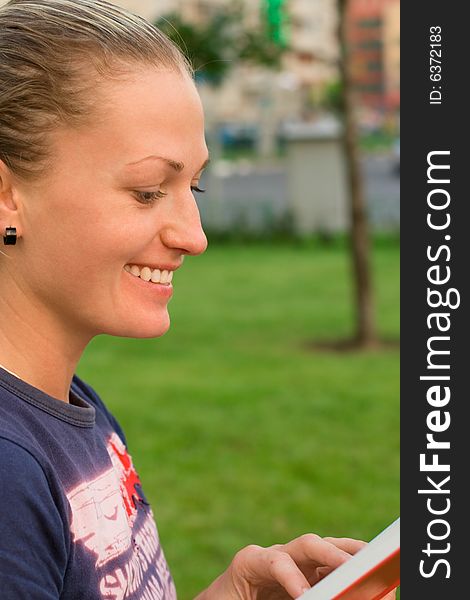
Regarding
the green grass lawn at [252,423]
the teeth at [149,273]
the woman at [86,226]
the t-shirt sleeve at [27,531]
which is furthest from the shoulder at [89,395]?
the green grass lawn at [252,423]

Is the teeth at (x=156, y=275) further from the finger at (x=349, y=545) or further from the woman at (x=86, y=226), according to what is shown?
the finger at (x=349, y=545)

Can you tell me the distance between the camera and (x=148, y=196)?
1.30m

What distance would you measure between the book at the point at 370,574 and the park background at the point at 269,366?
54cm

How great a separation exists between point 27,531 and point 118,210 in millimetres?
384

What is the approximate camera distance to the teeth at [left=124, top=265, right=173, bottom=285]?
1323 mm

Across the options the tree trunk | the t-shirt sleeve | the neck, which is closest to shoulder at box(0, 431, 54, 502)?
the t-shirt sleeve

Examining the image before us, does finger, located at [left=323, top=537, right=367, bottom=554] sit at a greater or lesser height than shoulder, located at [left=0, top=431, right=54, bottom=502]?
lesser

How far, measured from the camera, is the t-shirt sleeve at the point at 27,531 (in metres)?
1.10

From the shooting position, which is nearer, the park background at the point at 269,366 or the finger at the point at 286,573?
the finger at the point at 286,573

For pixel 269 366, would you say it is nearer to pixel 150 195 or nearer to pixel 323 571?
pixel 323 571

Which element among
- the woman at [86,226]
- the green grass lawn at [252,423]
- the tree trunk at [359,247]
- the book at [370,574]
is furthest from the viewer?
the tree trunk at [359,247]

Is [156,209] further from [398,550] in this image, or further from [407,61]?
[398,550]

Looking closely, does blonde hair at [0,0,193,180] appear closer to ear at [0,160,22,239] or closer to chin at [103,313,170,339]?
ear at [0,160,22,239]

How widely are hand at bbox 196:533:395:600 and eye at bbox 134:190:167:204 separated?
0.47m
